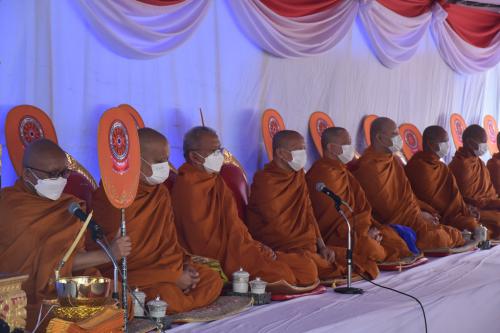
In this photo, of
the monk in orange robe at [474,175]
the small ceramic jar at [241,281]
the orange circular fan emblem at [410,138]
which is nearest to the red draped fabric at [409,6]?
the orange circular fan emblem at [410,138]

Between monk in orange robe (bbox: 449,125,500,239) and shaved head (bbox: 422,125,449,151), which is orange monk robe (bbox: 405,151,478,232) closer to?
shaved head (bbox: 422,125,449,151)

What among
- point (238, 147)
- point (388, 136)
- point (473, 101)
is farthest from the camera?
point (473, 101)

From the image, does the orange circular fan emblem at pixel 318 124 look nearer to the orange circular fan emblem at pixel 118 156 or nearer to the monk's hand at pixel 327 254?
the monk's hand at pixel 327 254

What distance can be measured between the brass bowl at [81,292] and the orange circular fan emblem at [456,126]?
22.5ft

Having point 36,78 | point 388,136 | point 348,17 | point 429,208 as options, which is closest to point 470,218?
point 429,208

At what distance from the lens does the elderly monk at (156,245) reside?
3693mm

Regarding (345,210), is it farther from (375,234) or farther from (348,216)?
(375,234)

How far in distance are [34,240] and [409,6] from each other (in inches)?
217

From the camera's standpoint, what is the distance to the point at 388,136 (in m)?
6.28

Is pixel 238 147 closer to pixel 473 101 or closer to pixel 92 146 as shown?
pixel 92 146

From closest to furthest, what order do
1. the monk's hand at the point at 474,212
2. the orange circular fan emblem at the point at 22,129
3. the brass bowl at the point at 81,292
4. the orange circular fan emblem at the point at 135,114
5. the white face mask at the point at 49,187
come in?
the brass bowl at the point at 81,292
the white face mask at the point at 49,187
the orange circular fan emblem at the point at 22,129
the orange circular fan emblem at the point at 135,114
the monk's hand at the point at 474,212

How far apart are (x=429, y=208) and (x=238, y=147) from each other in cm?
199

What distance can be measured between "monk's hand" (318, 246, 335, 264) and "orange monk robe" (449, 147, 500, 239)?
2.71m

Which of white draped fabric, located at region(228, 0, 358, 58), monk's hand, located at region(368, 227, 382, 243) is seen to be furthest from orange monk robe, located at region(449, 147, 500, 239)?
monk's hand, located at region(368, 227, 382, 243)
